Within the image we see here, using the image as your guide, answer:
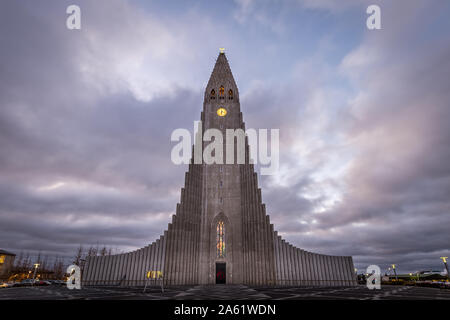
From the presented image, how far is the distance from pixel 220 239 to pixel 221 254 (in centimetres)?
226

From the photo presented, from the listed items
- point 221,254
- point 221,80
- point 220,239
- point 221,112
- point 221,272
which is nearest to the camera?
point 221,272

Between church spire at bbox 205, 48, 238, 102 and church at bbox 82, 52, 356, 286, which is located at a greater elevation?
church spire at bbox 205, 48, 238, 102

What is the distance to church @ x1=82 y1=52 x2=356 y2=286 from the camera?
3462 cm

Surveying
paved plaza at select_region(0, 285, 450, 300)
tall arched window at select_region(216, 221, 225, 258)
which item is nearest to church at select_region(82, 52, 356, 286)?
tall arched window at select_region(216, 221, 225, 258)

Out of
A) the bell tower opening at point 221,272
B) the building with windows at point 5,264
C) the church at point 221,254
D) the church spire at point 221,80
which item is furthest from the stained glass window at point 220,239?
the building with windows at point 5,264

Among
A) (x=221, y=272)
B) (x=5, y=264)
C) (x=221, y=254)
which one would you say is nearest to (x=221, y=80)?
(x=221, y=254)

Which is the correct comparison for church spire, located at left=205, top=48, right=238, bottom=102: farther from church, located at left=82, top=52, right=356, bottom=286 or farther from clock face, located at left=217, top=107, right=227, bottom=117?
church, located at left=82, top=52, right=356, bottom=286

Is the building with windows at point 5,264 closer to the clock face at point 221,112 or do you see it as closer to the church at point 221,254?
the church at point 221,254

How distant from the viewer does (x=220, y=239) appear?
3731 centimetres

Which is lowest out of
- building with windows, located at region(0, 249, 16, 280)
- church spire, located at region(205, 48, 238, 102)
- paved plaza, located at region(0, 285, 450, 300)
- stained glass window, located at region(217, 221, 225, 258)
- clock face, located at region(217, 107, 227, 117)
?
building with windows, located at region(0, 249, 16, 280)

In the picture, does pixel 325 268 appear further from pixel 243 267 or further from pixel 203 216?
pixel 203 216

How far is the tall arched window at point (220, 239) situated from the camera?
36562 millimetres

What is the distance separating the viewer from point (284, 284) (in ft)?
112

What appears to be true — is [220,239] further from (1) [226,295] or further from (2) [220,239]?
(1) [226,295]
